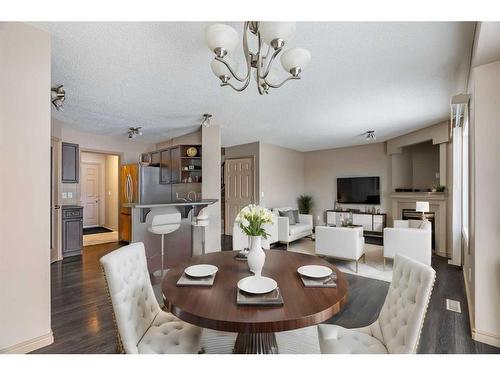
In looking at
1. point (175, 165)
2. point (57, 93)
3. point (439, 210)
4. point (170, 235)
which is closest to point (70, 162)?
point (175, 165)

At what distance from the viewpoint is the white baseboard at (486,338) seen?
1988mm

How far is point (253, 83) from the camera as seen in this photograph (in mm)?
2754

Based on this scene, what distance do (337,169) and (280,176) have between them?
1.71 meters

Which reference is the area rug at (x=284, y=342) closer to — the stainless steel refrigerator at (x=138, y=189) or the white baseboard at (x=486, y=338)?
the white baseboard at (x=486, y=338)

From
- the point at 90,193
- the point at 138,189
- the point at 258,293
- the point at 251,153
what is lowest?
the point at 258,293

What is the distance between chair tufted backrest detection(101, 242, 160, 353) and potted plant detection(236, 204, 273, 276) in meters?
0.68

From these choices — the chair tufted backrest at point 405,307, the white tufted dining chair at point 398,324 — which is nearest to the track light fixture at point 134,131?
the white tufted dining chair at point 398,324

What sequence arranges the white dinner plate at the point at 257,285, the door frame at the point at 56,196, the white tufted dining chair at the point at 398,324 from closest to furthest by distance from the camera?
the white tufted dining chair at the point at 398,324, the white dinner plate at the point at 257,285, the door frame at the point at 56,196

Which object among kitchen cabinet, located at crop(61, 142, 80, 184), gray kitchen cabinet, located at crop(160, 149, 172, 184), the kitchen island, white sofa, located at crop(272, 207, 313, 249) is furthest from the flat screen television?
kitchen cabinet, located at crop(61, 142, 80, 184)

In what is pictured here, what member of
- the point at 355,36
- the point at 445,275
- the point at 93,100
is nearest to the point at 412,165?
the point at 445,275

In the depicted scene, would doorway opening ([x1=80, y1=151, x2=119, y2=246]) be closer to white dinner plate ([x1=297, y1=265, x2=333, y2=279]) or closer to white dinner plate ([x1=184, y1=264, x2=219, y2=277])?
white dinner plate ([x1=184, y1=264, x2=219, y2=277])

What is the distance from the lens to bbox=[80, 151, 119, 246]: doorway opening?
696 cm

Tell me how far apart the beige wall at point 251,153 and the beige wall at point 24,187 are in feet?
14.4

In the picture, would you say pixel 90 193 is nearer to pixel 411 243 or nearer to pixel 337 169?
pixel 337 169
